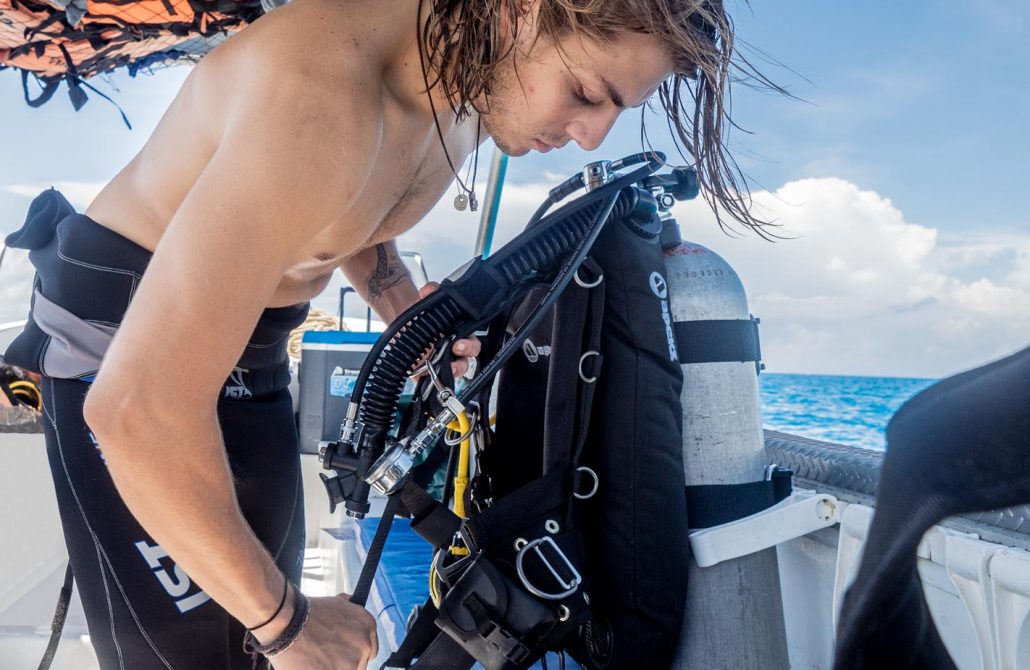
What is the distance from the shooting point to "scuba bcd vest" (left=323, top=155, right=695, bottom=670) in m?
1.08

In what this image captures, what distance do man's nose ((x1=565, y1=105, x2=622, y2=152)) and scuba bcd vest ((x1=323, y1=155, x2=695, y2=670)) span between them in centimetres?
8

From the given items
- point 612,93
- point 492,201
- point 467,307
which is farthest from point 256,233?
point 492,201

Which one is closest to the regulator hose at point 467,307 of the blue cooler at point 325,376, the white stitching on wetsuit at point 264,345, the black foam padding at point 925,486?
the white stitching on wetsuit at point 264,345

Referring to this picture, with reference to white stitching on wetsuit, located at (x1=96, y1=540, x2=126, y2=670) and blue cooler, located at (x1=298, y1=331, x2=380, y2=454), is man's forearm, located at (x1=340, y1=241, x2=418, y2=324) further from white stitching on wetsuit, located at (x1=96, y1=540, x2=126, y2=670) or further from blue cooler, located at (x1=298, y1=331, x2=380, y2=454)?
blue cooler, located at (x1=298, y1=331, x2=380, y2=454)

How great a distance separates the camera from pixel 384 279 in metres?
1.78

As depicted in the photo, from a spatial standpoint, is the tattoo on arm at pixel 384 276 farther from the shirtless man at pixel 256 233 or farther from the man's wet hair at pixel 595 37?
the man's wet hair at pixel 595 37

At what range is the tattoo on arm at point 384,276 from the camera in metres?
1.78

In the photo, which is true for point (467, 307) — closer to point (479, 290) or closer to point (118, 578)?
point (479, 290)

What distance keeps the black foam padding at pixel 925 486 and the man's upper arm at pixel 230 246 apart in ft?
2.08

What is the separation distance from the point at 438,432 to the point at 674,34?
696 mm

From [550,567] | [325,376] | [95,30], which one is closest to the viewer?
[550,567]

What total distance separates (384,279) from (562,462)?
2.67 ft

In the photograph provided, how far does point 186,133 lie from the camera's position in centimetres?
111

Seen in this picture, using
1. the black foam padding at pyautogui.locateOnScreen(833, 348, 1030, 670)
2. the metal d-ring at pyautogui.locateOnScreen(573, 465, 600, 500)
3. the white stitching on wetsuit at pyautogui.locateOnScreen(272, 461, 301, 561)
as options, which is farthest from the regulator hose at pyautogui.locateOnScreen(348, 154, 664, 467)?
the black foam padding at pyautogui.locateOnScreen(833, 348, 1030, 670)
